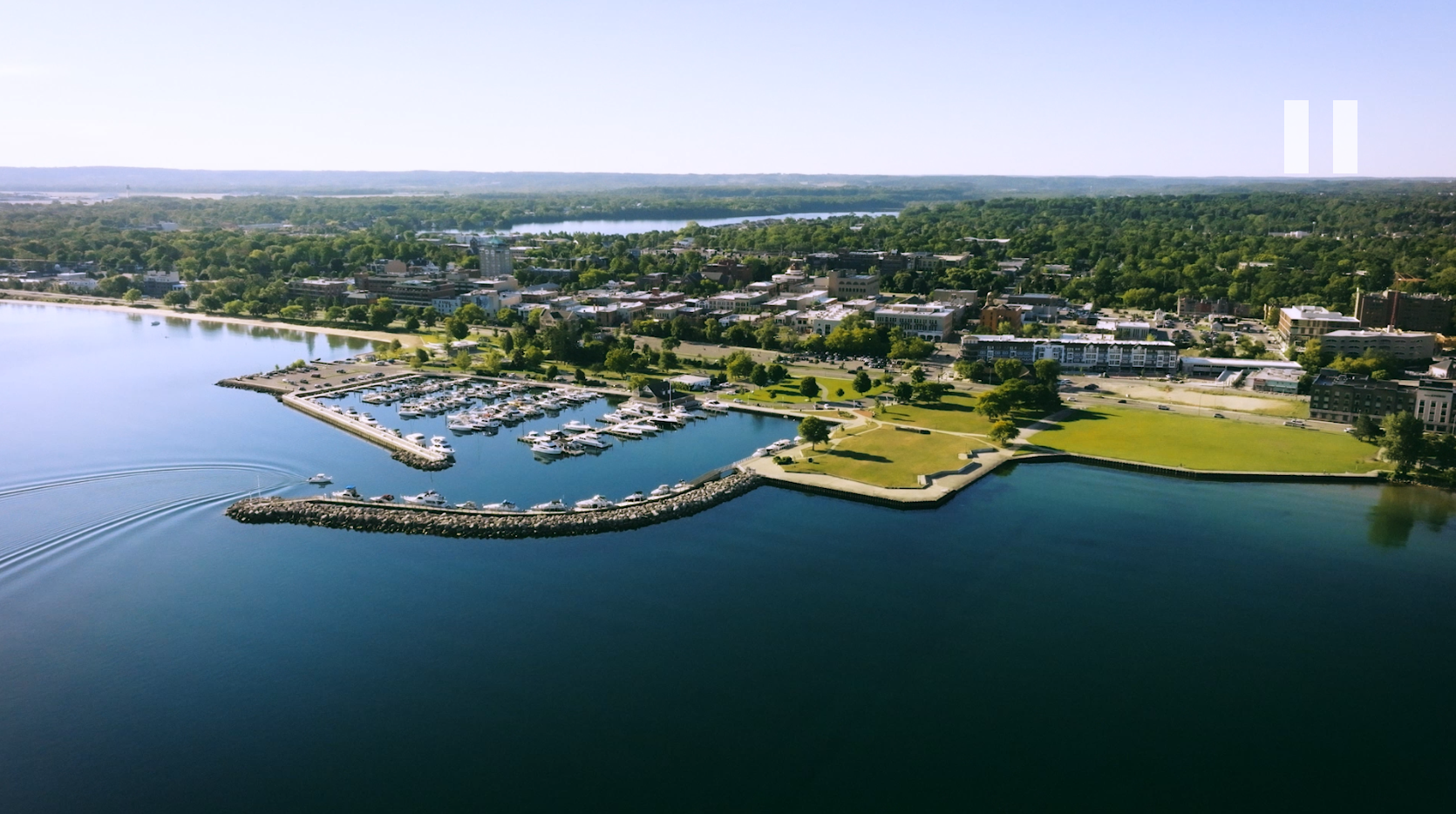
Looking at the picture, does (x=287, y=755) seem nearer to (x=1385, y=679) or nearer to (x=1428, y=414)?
(x=1385, y=679)

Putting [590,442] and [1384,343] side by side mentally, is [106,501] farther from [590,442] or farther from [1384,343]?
[1384,343]

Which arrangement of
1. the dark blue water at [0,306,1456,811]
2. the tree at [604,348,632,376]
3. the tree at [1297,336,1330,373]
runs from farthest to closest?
the tree at [604,348,632,376]
the tree at [1297,336,1330,373]
the dark blue water at [0,306,1456,811]

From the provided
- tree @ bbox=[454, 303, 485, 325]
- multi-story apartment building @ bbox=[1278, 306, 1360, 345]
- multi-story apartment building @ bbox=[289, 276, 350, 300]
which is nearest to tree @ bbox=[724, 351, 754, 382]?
tree @ bbox=[454, 303, 485, 325]

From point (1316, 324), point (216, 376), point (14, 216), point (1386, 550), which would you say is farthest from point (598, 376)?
point (14, 216)

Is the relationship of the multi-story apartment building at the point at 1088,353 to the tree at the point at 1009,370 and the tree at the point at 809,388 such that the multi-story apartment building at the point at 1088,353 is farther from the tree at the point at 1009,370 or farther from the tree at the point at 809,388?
the tree at the point at 809,388

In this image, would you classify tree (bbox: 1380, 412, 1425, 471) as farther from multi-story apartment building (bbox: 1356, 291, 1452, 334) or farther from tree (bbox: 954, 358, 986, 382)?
multi-story apartment building (bbox: 1356, 291, 1452, 334)

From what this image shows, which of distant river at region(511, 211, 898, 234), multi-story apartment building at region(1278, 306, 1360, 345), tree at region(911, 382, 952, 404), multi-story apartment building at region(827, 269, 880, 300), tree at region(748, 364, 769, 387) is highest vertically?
distant river at region(511, 211, 898, 234)

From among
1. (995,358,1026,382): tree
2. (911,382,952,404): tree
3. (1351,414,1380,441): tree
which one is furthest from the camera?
(995,358,1026,382): tree

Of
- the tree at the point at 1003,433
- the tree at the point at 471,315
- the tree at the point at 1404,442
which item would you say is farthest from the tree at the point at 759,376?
the tree at the point at 1404,442

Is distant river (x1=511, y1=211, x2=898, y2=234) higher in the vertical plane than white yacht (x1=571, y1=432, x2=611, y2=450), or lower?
higher
